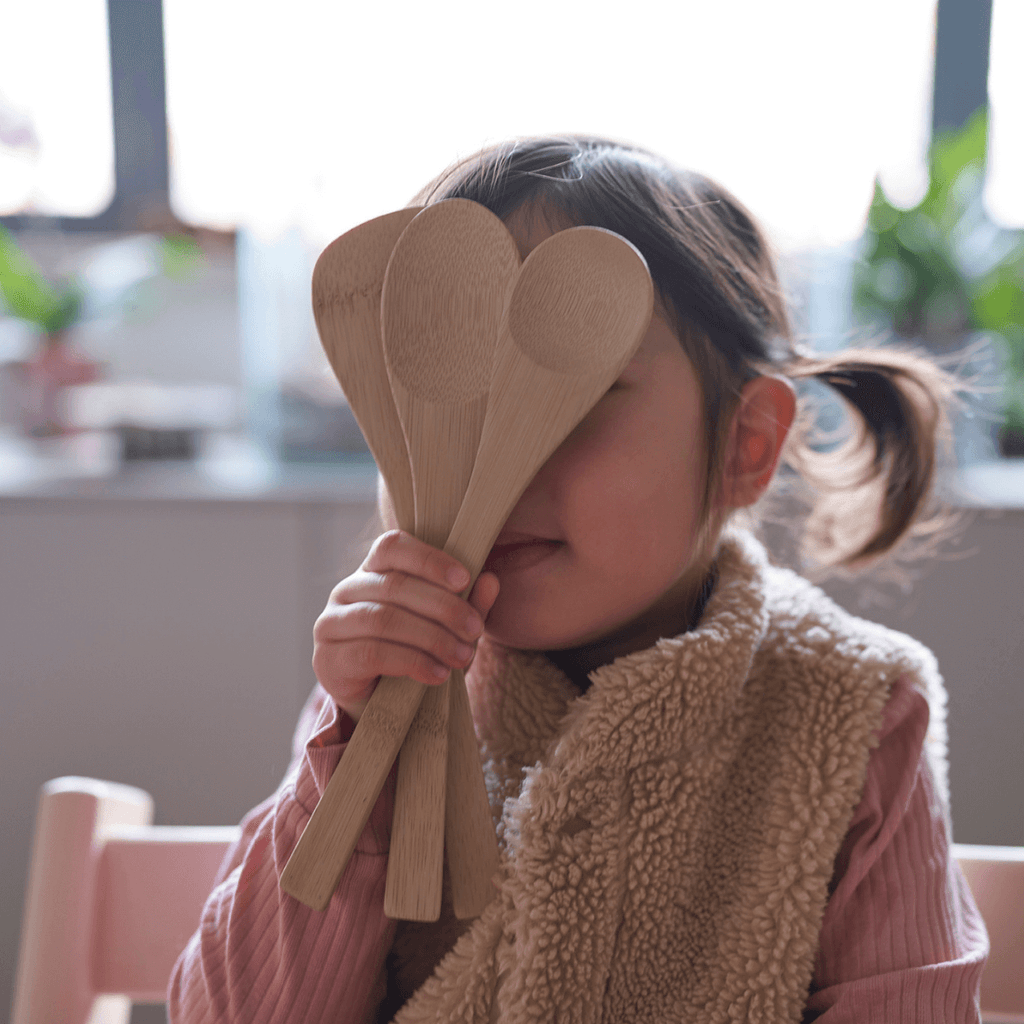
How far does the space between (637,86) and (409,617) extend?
38.8 inches

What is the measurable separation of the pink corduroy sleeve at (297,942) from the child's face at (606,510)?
10cm

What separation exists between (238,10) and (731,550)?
1.05 m

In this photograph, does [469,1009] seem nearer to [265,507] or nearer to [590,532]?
[590,532]

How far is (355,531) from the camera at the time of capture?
96cm

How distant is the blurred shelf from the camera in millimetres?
Result: 953

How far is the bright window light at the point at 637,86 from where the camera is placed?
1.11 metres

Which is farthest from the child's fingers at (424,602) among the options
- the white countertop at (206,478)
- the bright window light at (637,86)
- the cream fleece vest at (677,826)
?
the bright window light at (637,86)

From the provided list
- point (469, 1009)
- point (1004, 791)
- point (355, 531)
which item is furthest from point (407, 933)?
point (1004, 791)

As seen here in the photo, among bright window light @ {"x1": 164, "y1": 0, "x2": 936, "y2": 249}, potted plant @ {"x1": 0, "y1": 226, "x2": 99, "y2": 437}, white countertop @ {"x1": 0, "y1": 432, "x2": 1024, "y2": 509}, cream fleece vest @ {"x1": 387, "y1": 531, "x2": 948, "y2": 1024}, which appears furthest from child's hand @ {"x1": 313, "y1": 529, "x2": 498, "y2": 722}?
potted plant @ {"x1": 0, "y1": 226, "x2": 99, "y2": 437}

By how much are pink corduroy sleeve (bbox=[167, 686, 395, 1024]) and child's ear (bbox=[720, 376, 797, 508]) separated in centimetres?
24

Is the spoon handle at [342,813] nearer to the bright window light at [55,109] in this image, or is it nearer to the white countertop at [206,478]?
the white countertop at [206,478]

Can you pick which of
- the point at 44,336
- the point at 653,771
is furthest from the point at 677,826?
the point at 44,336

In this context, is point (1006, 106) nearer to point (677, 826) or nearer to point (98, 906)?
point (677, 826)

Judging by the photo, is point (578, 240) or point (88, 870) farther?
point (88, 870)
